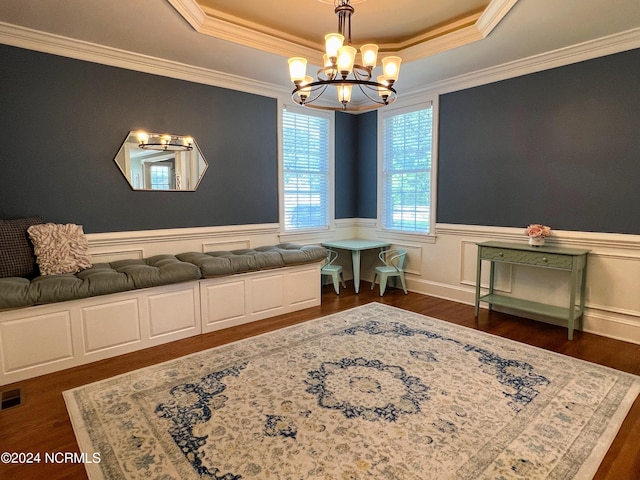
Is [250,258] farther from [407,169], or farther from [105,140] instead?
[407,169]

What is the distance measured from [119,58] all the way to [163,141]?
2.71ft

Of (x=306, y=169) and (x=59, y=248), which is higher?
(x=306, y=169)

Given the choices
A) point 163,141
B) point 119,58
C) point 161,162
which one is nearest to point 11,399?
point 161,162

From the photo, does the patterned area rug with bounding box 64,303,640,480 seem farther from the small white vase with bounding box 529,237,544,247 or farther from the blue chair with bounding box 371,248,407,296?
the blue chair with bounding box 371,248,407,296

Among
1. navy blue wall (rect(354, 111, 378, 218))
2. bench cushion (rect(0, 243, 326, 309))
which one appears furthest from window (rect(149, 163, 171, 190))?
navy blue wall (rect(354, 111, 378, 218))

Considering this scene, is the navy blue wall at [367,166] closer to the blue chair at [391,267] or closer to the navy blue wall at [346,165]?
the navy blue wall at [346,165]

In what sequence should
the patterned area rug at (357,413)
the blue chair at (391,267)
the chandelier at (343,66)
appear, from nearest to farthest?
the patterned area rug at (357,413) → the chandelier at (343,66) → the blue chair at (391,267)

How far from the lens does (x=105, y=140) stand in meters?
3.53

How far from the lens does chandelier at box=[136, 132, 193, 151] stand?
3.74 m

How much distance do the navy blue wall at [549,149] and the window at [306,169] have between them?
5.36 feet

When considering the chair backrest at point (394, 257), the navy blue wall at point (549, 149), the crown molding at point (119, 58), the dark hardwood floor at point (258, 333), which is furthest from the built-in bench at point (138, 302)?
the navy blue wall at point (549, 149)

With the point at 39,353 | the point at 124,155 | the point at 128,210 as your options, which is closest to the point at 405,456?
the point at 39,353

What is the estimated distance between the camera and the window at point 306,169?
4977mm

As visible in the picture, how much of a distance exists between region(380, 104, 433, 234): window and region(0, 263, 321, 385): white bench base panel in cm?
174
